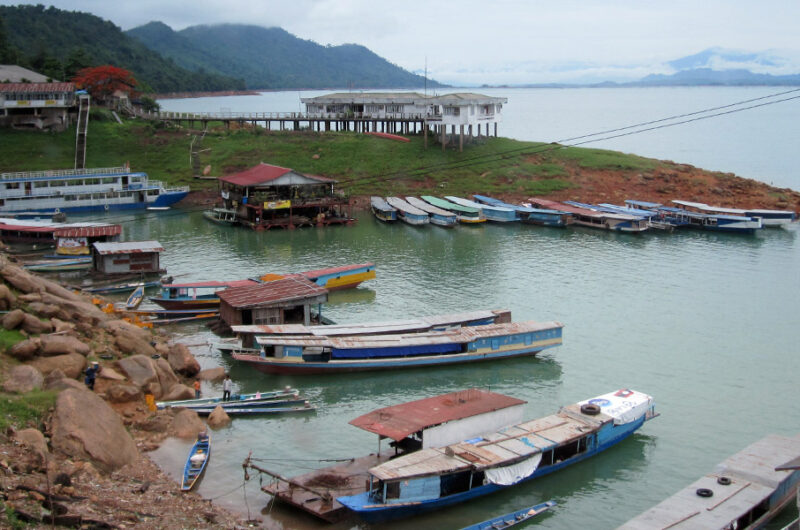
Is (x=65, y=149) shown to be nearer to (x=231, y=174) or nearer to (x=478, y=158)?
(x=231, y=174)

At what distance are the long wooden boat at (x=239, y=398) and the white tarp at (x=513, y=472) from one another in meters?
11.9

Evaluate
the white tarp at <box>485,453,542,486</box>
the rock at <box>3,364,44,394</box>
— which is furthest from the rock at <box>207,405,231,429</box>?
the white tarp at <box>485,453,542,486</box>

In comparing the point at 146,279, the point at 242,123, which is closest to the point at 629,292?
the point at 146,279

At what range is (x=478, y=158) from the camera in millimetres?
97062

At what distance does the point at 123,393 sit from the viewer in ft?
102

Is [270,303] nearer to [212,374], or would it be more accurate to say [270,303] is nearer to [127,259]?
[212,374]

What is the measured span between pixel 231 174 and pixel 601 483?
70455 millimetres

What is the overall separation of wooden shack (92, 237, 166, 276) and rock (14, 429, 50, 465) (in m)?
31.1

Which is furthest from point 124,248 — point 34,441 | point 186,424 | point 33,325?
point 34,441

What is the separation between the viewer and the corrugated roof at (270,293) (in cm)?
4228

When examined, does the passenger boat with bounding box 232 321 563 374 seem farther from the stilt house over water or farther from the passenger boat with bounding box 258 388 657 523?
the stilt house over water

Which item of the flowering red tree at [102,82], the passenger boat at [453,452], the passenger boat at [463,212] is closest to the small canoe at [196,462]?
the passenger boat at [453,452]

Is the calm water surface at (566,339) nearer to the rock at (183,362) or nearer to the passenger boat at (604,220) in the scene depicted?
the passenger boat at (604,220)

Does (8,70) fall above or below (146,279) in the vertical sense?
above
